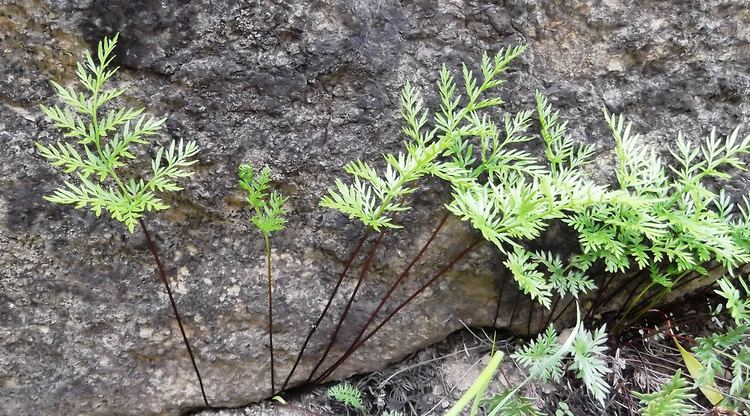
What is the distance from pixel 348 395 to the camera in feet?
5.48

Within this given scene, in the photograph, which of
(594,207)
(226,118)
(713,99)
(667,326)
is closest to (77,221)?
(226,118)

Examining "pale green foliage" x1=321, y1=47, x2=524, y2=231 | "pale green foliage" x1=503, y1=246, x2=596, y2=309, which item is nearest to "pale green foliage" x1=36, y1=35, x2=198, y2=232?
"pale green foliage" x1=321, y1=47, x2=524, y2=231

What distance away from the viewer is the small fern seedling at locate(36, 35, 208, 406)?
1.29 meters

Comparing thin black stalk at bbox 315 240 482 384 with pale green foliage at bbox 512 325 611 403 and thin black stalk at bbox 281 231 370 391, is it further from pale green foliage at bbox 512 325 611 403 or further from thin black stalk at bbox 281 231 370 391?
pale green foliage at bbox 512 325 611 403

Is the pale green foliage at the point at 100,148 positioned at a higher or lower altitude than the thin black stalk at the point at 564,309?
higher

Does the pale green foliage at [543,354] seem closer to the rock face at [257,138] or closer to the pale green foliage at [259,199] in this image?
the rock face at [257,138]

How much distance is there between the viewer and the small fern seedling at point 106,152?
1.29m

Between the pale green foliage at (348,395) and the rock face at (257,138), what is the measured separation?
119mm

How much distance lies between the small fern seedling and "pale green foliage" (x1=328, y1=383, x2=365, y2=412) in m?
0.41

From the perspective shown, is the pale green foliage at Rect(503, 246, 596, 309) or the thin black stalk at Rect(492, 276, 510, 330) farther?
the thin black stalk at Rect(492, 276, 510, 330)

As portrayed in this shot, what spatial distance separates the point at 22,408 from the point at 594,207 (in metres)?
1.65

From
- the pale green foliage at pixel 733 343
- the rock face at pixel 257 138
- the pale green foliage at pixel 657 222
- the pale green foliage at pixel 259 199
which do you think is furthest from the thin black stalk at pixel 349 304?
the pale green foliage at pixel 733 343

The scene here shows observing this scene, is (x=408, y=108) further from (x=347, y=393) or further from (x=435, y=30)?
(x=347, y=393)

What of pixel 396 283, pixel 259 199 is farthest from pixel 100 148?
pixel 396 283
